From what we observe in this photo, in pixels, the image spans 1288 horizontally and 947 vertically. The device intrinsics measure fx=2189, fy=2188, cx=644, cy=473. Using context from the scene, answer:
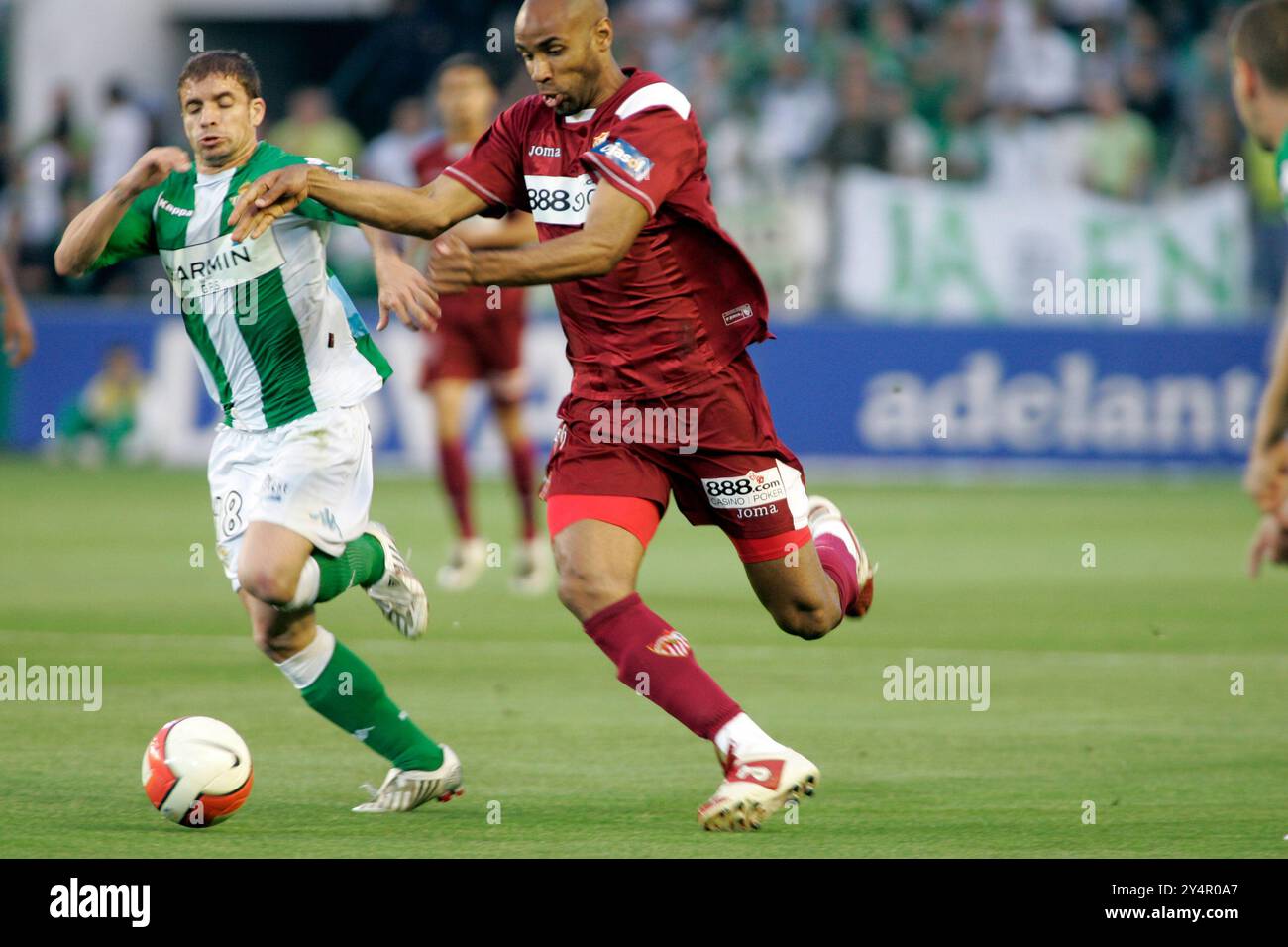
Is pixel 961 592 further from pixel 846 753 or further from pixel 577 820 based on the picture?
pixel 577 820

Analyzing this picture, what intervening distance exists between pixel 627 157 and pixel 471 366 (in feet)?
21.6

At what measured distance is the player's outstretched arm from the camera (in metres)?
5.39

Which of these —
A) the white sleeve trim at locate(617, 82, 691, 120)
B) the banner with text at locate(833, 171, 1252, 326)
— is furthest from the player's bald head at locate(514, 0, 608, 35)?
the banner with text at locate(833, 171, 1252, 326)

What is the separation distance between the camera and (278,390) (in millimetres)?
6535

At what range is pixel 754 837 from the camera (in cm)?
576

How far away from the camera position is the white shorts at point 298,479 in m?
6.30

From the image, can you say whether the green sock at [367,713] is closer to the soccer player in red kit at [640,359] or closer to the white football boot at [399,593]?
the white football boot at [399,593]

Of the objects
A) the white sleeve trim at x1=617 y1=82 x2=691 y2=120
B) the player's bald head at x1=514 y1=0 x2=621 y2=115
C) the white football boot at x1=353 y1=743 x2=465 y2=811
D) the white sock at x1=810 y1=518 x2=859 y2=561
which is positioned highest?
the player's bald head at x1=514 y1=0 x2=621 y2=115

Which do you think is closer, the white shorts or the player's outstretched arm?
the player's outstretched arm

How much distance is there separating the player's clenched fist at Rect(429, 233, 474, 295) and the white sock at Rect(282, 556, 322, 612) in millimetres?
1311

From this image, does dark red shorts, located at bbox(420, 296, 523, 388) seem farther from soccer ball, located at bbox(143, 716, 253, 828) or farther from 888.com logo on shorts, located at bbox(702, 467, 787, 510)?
soccer ball, located at bbox(143, 716, 253, 828)

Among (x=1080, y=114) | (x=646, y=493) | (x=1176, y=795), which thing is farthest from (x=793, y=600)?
(x=1080, y=114)

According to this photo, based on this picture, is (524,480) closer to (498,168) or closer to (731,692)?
(731,692)

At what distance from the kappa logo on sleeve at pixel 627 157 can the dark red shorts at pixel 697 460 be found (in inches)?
28.2
